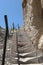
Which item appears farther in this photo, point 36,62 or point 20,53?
point 20,53

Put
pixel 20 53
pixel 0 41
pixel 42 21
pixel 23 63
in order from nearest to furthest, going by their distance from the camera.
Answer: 1. pixel 42 21
2. pixel 23 63
3. pixel 20 53
4. pixel 0 41

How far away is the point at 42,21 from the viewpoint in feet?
20.4

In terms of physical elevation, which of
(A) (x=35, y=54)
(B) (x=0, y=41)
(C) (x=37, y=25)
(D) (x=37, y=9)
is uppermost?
(D) (x=37, y=9)

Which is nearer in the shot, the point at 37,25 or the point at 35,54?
the point at 37,25

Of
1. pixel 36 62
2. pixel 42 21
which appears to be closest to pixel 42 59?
pixel 36 62

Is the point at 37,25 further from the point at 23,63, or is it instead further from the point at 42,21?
the point at 23,63

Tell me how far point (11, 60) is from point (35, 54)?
2.82ft

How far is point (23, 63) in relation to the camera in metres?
6.64

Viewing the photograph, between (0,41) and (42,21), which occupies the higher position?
(42,21)

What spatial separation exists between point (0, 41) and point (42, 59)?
346cm

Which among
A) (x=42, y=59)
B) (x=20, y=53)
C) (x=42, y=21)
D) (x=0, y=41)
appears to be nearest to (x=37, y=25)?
(x=42, y=21)

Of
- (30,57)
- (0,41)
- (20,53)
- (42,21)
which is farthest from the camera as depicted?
(0,41)

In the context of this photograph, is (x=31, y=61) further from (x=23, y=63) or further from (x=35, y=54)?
(x=35, y=54)

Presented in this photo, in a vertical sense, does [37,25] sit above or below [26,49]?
above
